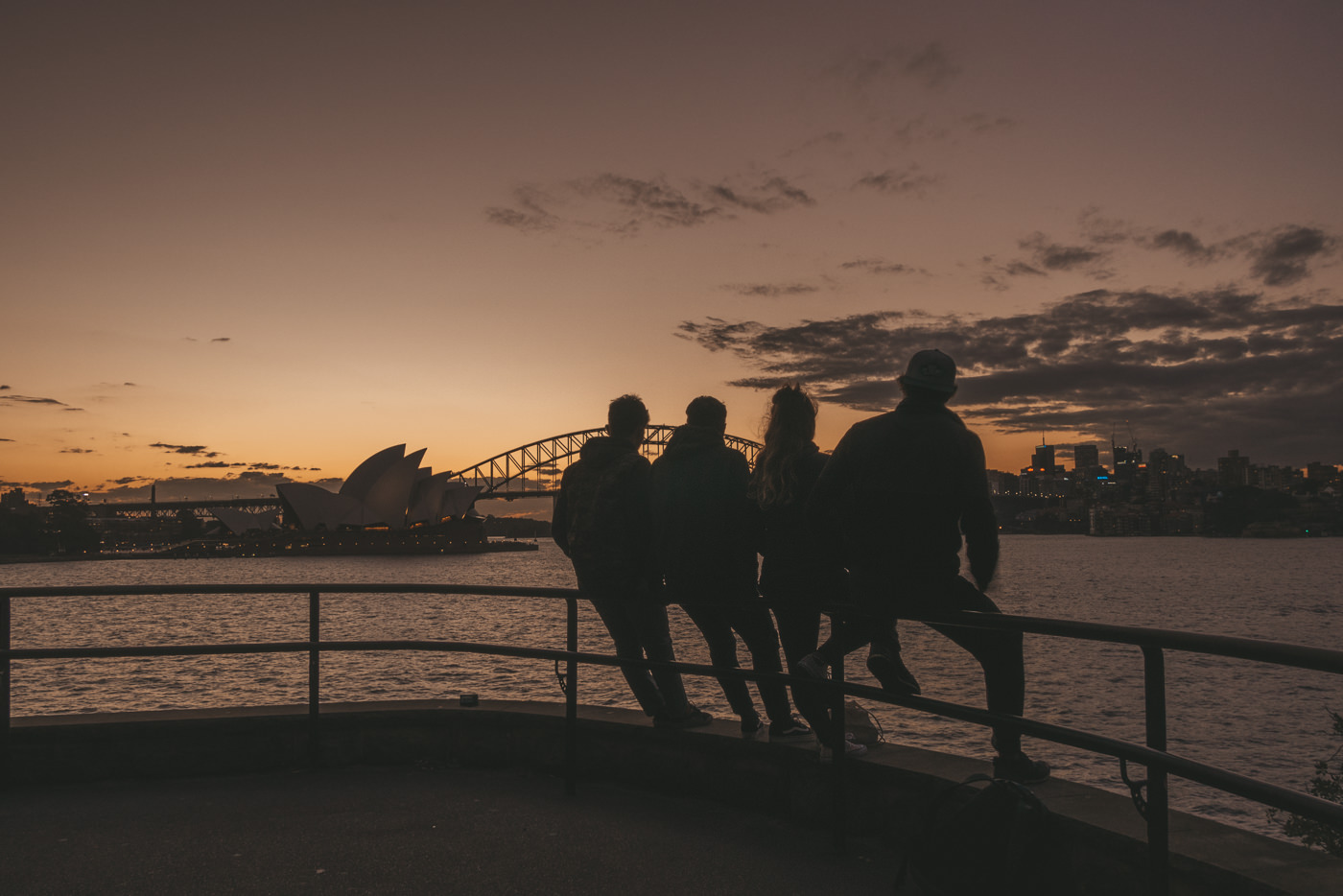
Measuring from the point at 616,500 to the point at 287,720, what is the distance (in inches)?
77.5

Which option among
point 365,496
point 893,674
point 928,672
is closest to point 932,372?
point 893,674

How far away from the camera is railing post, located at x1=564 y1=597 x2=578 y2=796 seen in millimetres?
4199

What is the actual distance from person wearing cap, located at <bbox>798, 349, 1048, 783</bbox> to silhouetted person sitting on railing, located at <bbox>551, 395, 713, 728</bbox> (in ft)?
4.04

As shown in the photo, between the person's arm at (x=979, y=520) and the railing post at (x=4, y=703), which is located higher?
the person's arm at (x=979, y=520)

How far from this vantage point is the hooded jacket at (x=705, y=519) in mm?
4234

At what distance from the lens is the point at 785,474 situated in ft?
13.3

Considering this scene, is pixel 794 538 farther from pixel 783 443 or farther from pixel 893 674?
pixel 893 674

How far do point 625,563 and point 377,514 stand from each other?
4681 inches

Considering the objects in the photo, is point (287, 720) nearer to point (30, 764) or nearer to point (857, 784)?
point (30, 764)

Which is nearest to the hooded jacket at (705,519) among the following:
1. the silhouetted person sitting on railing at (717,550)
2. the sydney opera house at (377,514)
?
the silhouetted person sitting on railing at (717,550)

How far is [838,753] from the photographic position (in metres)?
3.59

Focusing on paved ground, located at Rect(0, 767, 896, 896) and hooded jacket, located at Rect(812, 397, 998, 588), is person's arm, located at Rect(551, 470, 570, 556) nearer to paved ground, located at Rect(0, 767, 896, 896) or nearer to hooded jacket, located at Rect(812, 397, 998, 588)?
paved ground, located at Rect(0, 767, 896, 896)

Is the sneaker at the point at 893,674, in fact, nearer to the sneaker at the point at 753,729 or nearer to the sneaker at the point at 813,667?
the sneaker at the point at 813,667

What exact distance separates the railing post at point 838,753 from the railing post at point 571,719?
46.8 inches
